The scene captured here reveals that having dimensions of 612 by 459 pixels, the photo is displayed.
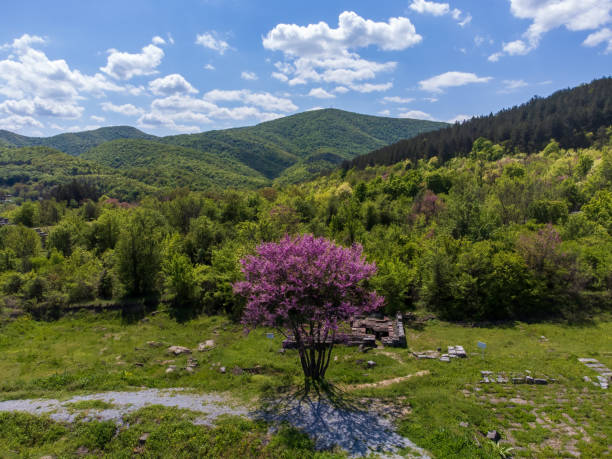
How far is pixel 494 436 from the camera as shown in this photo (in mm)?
11586

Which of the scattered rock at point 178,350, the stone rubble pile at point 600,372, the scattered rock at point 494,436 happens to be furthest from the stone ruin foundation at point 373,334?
the stone rubble pile at point 600,372

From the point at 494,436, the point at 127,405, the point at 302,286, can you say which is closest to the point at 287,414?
the point at 302,286

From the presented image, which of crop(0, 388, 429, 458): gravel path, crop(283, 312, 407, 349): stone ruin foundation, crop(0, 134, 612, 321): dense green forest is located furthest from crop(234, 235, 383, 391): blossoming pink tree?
crop(0, 134, 612, 321): dense green forest

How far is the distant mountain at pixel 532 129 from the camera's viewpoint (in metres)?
95.8

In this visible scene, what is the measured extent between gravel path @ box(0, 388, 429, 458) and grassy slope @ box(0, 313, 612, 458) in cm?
102

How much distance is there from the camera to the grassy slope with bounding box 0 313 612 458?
12094 millimetres

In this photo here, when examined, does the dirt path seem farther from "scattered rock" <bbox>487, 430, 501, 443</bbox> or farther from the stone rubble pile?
the stone rubble pile

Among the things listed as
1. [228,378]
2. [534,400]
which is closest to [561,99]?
[534,400]

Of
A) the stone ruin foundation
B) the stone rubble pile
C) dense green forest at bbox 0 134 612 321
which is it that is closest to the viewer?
the stone rubble pile

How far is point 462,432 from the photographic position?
38.1ft

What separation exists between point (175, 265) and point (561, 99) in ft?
520

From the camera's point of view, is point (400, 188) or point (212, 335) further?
point (400, 188)

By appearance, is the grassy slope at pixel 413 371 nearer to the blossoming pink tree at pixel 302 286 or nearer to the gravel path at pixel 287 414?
the gravel path at pixel 287 414

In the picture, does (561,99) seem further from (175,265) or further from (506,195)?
(175,265)
